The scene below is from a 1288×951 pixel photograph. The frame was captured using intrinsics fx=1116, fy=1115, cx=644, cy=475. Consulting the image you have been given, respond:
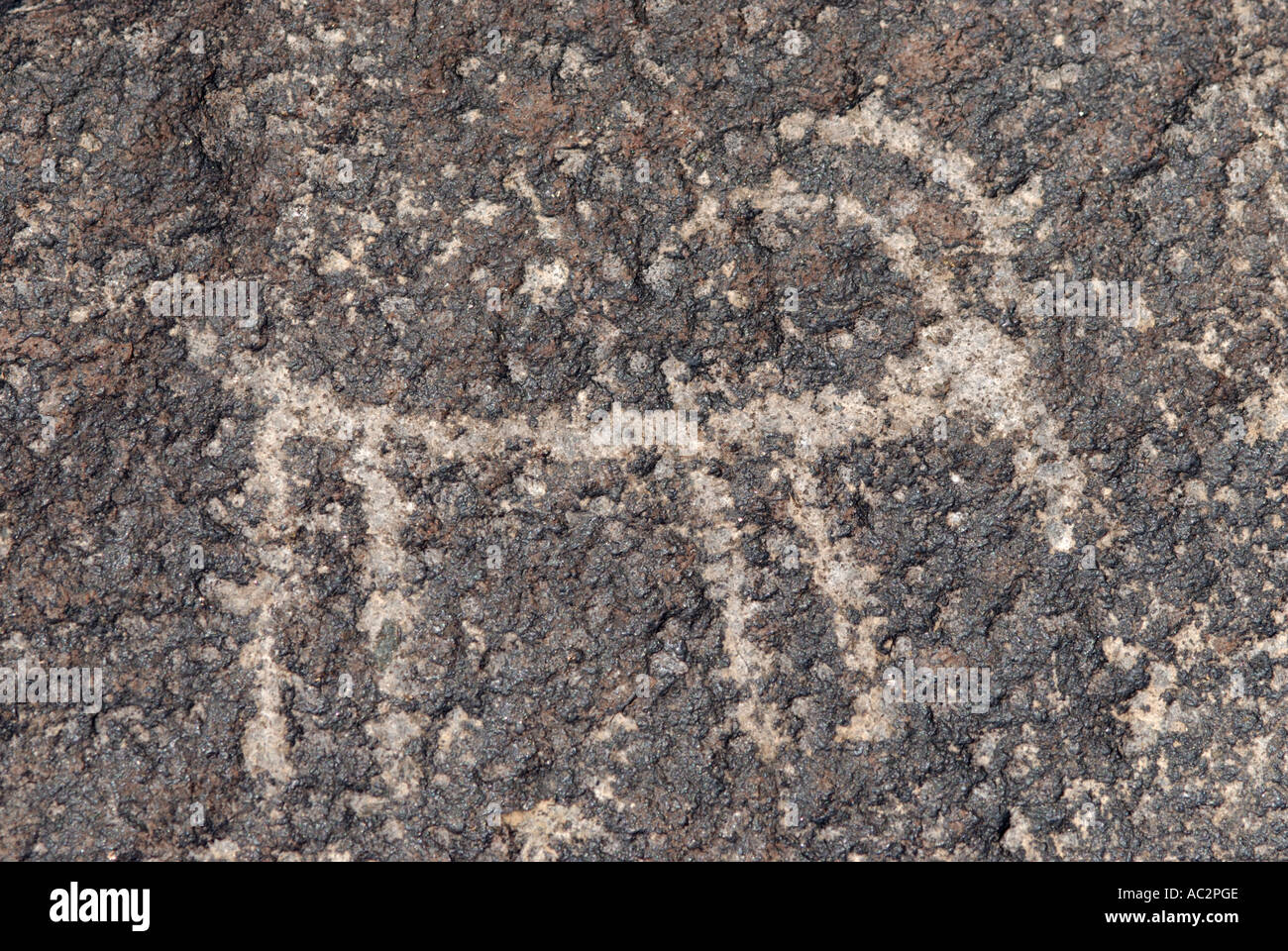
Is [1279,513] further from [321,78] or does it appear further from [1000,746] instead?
[321,78]

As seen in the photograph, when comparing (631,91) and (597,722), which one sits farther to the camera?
(631,91)

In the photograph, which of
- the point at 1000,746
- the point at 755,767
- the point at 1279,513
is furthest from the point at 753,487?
the point at 1279,513

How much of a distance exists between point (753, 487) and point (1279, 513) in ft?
2.39

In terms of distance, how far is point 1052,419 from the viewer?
1574mm

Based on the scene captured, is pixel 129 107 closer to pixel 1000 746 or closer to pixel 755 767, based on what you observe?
pixel 755 767

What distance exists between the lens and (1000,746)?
1.53 m

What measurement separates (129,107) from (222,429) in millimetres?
514

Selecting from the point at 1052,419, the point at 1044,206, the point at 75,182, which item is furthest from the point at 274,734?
the point at 1044,206

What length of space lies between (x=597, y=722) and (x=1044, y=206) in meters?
0.98

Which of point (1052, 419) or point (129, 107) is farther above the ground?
point (129, 107)

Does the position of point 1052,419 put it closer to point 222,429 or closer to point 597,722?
point 597,722

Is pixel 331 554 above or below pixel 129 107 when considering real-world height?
below

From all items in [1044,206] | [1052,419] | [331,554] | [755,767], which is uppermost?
[1044,206]

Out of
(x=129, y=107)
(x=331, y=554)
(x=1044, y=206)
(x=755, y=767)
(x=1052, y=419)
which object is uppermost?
(x=129, y=107)
